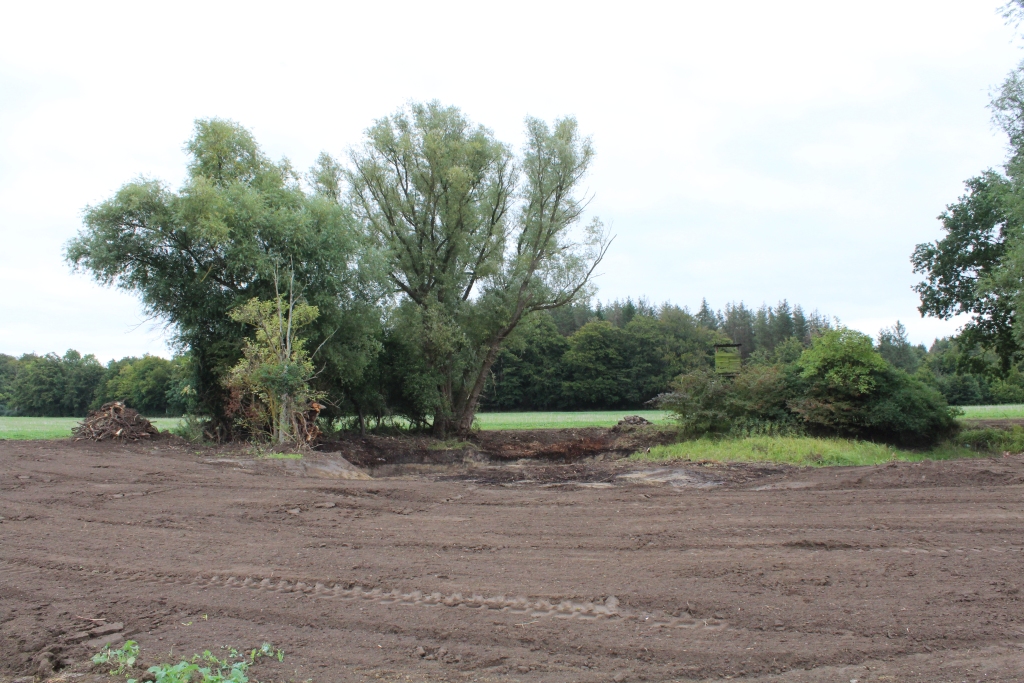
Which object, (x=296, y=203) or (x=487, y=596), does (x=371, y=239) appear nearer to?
(x=296, y=203)

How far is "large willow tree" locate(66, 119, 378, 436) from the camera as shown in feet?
53.4

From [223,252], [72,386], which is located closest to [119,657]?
[223,252]

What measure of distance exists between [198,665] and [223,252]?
50.2 feet

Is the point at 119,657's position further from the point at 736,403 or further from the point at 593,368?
the point at 593,368

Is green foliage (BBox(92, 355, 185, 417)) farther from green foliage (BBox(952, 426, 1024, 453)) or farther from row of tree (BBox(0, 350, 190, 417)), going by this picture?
green foliage (BBox(952, 426, 1024, 453))

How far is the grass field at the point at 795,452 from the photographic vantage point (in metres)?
12.9

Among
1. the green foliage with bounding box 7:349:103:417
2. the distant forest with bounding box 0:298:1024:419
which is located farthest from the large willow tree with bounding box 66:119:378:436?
the green foliage with bounding box 7:349:103:417

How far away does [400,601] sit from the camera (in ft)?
15.5

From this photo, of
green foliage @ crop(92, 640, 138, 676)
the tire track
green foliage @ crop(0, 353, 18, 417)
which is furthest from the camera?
green foliage @ crop(0, 353, 18, 417)

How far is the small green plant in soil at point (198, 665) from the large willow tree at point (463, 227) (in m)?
18.6

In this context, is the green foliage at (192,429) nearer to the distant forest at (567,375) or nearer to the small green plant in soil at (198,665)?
the small green plant in soil at (198,665)

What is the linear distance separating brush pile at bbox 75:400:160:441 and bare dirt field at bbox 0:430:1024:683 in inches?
230

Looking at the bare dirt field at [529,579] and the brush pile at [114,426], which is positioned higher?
the brush pile at [114,426]

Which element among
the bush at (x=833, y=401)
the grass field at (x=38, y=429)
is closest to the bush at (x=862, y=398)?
the bush at (x=833, y=401)
